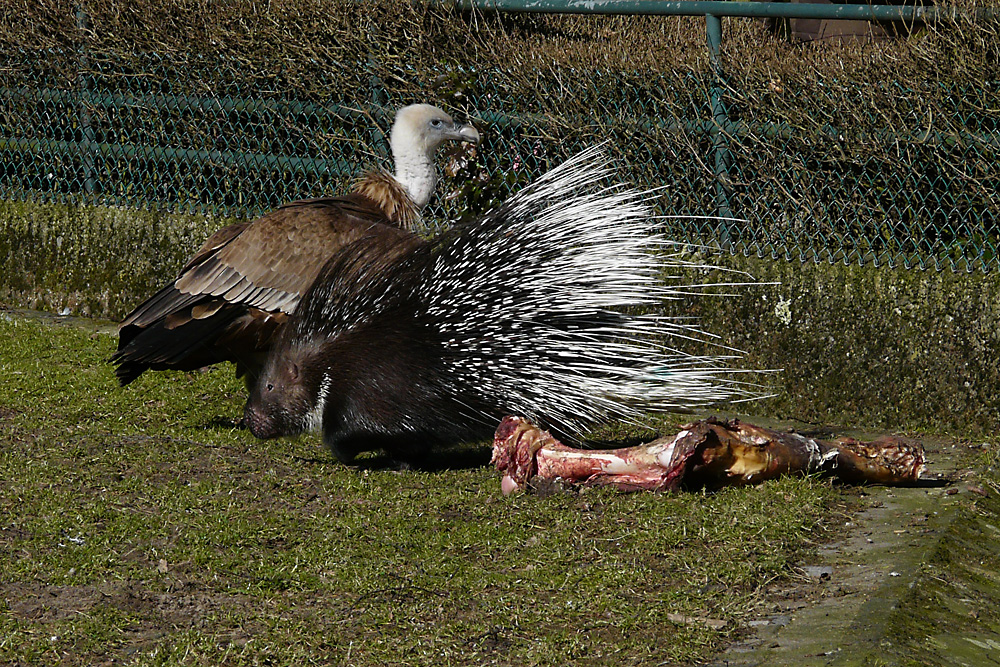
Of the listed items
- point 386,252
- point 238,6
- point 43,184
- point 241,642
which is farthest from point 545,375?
point 43,184

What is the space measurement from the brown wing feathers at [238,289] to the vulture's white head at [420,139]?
53 centimetres

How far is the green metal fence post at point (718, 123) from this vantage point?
7012mm

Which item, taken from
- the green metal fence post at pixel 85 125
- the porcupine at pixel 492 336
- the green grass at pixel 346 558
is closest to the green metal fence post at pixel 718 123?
the porcupine at pixel 492 336

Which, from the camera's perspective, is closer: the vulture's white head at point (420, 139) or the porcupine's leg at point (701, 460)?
the porcupine's leg at point (701, 460)

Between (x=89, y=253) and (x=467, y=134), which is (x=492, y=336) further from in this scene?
(x=89, y=253)

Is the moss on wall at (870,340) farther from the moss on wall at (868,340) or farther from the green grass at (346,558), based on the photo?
the green grass at (346,558)

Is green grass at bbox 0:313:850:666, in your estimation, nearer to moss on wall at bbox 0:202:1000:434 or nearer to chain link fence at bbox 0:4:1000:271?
moss on wall at bbox 0:202:1000:434

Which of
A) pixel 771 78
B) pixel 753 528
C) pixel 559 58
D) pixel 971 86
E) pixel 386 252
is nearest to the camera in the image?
pixel 753 528

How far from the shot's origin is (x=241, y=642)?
12.6 ft

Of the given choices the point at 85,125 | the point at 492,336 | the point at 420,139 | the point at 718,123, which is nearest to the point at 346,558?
the point at 492,336

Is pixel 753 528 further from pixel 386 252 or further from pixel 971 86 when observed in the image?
pixel 971 86

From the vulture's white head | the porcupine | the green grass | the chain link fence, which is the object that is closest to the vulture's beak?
the vulture's white head

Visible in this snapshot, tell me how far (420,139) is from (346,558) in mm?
3152

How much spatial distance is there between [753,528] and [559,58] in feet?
12.3
